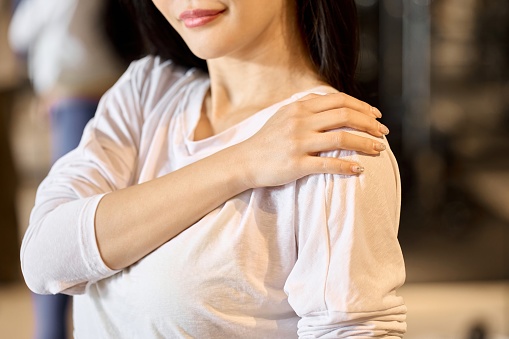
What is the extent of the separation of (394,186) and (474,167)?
3513mm

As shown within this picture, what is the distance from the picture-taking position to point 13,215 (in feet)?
13.7

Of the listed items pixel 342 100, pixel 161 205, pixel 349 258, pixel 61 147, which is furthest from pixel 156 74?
pixel 61 147

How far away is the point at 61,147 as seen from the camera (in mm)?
2402

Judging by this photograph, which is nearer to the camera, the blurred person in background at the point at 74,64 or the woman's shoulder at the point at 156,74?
the woman's shoulder at the point at 156,74

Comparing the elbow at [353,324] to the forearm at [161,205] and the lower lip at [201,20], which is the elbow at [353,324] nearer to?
the forearm at [161,205]

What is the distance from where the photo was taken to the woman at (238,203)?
112cm

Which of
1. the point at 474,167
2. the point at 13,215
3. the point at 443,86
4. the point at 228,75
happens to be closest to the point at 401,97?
the point at 443,86

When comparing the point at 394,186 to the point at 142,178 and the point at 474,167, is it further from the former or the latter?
the point at 474,167

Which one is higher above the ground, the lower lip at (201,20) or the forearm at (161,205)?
the lower lip at (201,20)

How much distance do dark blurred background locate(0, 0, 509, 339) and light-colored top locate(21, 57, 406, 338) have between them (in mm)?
2816

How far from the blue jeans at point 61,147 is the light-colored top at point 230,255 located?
40.9 inches

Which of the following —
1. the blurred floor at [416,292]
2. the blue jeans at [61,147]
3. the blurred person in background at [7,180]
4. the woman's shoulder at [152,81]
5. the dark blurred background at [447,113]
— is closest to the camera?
the woman's shoulder at [152,81]

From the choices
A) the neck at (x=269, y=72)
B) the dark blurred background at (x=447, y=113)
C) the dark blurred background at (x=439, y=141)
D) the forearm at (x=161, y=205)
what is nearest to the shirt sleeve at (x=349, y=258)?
the forearm at (x=161, y=205)

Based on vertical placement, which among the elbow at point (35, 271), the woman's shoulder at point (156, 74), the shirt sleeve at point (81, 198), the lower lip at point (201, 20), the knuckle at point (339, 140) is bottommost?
the elbow at point (35, 271)
